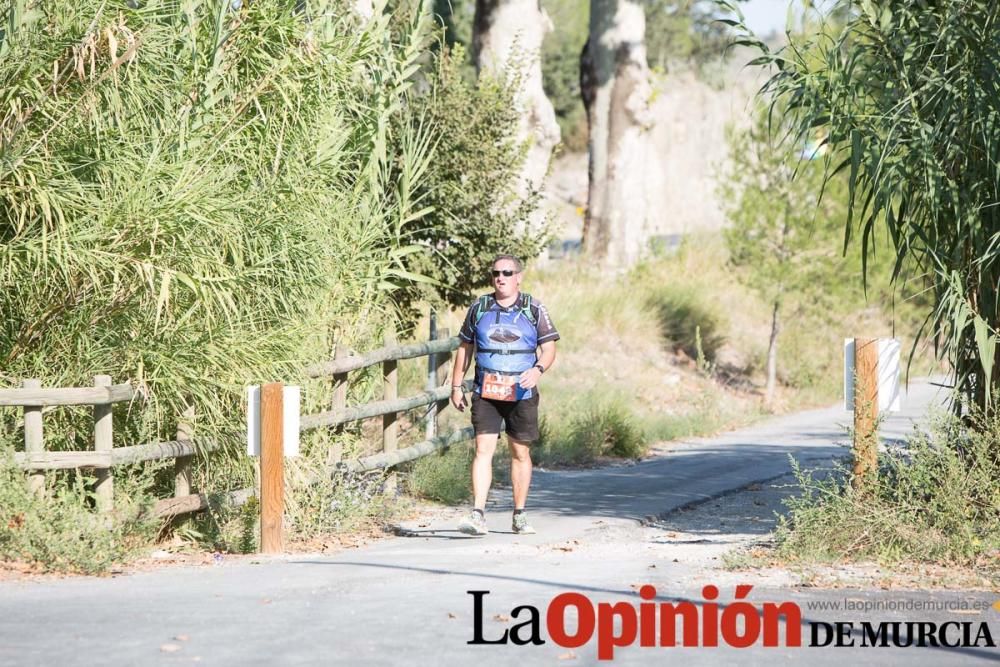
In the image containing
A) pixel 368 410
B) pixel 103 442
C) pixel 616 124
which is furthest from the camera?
pixel 616 124

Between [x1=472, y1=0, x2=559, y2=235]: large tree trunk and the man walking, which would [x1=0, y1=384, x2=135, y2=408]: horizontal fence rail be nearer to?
the man walking

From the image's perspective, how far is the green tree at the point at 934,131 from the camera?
29.0 feet

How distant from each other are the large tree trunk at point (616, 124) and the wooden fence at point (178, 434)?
14.1 m

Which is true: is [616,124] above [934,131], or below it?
above

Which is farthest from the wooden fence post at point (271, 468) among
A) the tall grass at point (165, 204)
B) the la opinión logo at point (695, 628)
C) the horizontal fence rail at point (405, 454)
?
the la opinión logo at point (695, 628)

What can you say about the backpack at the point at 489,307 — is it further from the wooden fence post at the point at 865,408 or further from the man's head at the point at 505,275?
the wooden fence post at the point at 865,408

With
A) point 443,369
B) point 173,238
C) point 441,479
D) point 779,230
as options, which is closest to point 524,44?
point 779,230

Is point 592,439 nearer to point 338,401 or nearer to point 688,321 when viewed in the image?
point 338,401

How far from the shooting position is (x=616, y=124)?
2577 centimetres

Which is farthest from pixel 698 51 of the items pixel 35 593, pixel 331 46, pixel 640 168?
pixel 35 593

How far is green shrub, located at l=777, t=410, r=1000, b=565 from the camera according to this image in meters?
8.45

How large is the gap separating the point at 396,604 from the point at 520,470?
3344 millimetres

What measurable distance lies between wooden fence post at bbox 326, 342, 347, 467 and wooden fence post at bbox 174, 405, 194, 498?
128 cm

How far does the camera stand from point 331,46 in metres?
10.9
